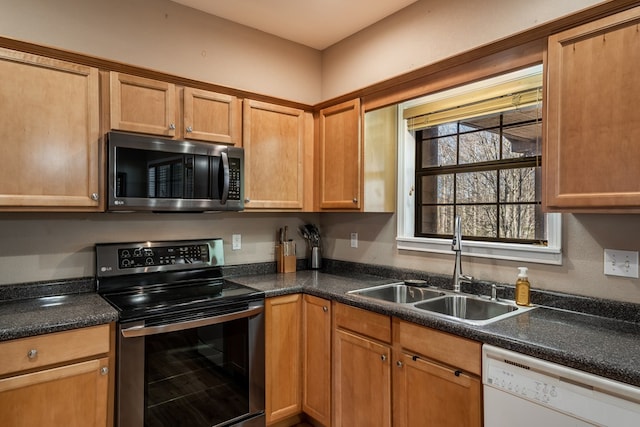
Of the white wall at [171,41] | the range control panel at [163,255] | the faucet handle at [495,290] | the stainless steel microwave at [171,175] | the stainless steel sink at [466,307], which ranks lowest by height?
the stainless steel sink at [466,307]

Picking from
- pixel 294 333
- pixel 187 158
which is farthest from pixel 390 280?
pixel 187 158

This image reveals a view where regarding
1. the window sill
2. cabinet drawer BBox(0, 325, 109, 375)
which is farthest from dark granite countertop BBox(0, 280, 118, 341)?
the window sill

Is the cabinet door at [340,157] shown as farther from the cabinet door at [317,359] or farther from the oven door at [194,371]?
the oven door at [194,371]

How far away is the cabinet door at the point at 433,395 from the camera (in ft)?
5.04

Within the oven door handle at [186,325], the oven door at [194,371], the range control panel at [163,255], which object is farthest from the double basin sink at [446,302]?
the range control panel at [163,255]

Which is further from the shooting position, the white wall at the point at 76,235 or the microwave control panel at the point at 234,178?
the microwave control panel at the point at 234,178

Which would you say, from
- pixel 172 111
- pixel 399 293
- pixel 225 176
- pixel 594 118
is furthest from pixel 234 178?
pixel 594 118

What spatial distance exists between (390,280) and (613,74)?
163 cm

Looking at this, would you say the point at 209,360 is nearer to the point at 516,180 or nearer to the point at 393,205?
the point at 393,205

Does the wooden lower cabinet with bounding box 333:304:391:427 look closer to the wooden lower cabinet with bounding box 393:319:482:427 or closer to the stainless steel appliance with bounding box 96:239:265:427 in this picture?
the wooden lower cabinet with bounding box 393:319:482:427

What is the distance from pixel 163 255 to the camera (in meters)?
2.42

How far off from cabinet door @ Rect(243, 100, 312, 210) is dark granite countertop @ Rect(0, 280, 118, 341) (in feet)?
3.44

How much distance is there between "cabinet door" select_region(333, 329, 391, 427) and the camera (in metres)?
1.91

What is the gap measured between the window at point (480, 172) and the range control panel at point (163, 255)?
1.35m
